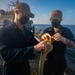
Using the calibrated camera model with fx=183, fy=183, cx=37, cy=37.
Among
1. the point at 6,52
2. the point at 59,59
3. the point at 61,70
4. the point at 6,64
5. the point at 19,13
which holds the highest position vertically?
the point at 19,13

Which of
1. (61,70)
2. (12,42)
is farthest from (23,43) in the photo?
(61,70)

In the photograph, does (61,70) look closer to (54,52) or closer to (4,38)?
(54,52)

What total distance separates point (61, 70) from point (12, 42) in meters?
1.69

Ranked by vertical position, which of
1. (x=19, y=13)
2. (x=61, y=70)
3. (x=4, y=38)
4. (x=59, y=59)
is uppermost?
(x=19, y=13)

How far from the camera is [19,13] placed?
9.62 ft

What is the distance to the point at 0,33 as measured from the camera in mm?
2598

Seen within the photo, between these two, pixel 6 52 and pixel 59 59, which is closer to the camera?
pixel 6 52

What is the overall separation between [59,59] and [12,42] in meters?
1.53

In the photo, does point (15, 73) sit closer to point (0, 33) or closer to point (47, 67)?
point (0, 33)

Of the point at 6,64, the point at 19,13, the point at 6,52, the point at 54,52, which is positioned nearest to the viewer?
the point at 6,52

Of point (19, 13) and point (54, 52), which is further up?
point (19, 13)

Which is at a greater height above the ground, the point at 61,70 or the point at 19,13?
the point at 19,13

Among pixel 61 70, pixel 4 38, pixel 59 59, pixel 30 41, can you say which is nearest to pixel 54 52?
pixel 59 59

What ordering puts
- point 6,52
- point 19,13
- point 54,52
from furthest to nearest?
point 54,52
point 19,13
point 6,52
